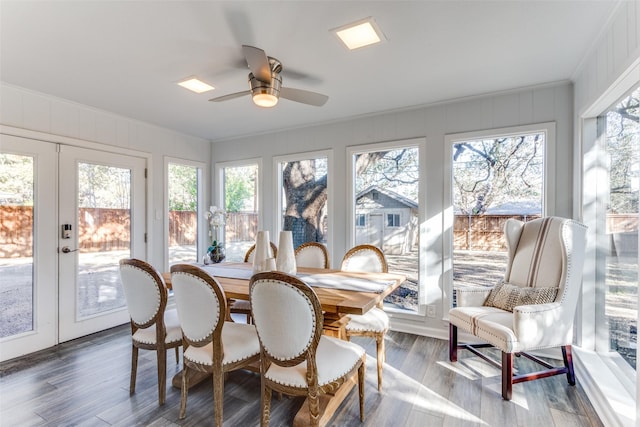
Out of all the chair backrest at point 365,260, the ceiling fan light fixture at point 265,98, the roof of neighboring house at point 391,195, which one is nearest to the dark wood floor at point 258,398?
the chair backrest at point 365,260

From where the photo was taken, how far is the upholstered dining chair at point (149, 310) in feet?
7.06

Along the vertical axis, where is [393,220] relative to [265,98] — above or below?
below

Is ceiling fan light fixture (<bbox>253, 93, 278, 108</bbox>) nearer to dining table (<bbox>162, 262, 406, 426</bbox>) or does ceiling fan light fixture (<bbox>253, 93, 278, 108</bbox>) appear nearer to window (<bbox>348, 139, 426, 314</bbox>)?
dining table (<bbox>162, 262, 406, 426</bbox>)

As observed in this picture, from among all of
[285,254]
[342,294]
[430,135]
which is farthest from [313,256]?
[430,135]

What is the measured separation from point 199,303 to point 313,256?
165 cm

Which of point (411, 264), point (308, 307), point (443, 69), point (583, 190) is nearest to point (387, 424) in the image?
point (308, 307)

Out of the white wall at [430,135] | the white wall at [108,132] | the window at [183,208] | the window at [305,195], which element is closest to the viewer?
the white wall at [430,135]

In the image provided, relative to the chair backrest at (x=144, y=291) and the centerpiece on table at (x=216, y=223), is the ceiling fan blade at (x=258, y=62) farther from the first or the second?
the centerpiece on table at (x=216, y=223)

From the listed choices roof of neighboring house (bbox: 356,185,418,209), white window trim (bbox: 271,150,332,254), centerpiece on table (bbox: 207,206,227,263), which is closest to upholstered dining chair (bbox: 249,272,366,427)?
centerpiece on table (bbox: 207,206,227,263)

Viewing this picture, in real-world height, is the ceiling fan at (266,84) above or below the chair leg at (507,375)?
above

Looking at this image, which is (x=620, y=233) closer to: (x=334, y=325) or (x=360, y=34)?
(x=334, y=325)

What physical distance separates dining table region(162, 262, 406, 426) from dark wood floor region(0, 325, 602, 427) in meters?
0.10

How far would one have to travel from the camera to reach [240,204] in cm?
491

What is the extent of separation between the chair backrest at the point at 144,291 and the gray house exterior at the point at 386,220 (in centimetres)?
237
